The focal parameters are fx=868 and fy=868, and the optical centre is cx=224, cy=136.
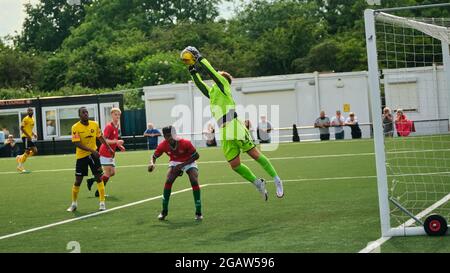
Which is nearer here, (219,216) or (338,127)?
(219,216)

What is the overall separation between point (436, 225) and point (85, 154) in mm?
7764

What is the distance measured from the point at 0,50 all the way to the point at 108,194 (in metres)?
64.4

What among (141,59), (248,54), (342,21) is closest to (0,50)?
(141,59)

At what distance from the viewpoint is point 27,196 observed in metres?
19.9

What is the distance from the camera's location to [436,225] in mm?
10531

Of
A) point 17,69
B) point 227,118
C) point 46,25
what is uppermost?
point 46,25

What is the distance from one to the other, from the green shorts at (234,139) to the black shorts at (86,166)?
3123mm

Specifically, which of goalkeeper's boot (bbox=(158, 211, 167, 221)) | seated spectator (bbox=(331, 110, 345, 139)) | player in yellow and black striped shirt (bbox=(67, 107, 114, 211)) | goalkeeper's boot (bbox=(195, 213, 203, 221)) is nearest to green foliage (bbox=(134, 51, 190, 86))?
seated spectator (bbox=(331, 110, 345, 139))

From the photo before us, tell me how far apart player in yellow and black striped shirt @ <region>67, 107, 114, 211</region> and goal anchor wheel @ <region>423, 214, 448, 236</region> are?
7.15m

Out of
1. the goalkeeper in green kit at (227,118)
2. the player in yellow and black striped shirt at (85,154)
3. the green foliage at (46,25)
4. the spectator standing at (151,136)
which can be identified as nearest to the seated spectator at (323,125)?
the spectator standing at (151,136)

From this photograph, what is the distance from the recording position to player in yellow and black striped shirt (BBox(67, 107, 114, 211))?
633 inches

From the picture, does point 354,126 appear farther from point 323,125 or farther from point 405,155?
point 405,155

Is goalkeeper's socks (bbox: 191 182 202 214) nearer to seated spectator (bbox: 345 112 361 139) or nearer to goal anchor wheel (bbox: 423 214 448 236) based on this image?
goal anchor wheel (bbox: 423 214 448 236)

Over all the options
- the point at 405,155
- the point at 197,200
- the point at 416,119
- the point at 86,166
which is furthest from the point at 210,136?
the point at 197,200
